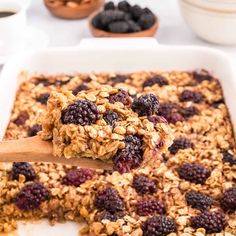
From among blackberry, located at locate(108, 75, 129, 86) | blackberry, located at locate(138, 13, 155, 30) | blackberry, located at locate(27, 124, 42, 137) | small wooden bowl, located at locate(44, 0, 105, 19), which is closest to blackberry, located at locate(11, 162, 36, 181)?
blackberry, located at locate(27, 124, 42, 137)

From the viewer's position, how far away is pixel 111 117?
156 cm

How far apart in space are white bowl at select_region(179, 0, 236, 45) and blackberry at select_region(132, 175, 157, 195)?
2.92ft

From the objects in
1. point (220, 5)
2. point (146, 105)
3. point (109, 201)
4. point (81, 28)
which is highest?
point (146, 105)

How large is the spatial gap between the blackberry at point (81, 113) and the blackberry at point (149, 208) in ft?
0.93

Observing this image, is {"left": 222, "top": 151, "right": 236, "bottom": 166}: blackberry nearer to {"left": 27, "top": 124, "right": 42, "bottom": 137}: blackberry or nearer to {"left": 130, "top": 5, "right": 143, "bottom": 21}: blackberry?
{"left": 27, "top": 124, "right": 42, "bottom": 137}: blackberry

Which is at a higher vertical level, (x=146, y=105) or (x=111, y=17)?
(x=146, y=105)

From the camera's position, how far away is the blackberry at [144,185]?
1734 mm

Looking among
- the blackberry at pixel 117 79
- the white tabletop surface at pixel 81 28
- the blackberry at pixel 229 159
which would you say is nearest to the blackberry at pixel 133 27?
the white tabletop surface at pixel 81 28

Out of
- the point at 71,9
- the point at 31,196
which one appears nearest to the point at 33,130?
the point at 31,196

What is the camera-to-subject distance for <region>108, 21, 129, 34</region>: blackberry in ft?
8.00

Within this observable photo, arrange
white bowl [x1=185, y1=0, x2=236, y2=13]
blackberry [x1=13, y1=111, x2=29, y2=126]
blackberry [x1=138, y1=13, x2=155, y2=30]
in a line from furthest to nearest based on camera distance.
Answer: blackberry [x1=138, y1=13, x2=155, y2=30]
white bowl [x1=185, y1=0, x2=236, y2=13]
blackberry [x1=13, y1=111, x2=29, y2=126]

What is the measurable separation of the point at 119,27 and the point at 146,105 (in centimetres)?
91

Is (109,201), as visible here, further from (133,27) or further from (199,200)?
(133,27)

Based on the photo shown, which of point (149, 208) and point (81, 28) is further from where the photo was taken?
point (81, 28)
